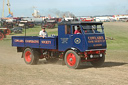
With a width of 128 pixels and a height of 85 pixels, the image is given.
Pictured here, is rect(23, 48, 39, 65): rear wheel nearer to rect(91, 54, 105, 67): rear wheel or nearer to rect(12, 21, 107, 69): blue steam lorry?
rect(12, 21, 107, 69): blue steam lorry

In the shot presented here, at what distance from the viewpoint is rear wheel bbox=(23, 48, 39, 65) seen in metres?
11.9

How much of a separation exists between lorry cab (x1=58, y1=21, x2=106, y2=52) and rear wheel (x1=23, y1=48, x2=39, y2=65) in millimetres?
1801

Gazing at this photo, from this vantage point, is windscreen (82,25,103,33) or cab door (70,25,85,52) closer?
cab door (70,25,85,52)

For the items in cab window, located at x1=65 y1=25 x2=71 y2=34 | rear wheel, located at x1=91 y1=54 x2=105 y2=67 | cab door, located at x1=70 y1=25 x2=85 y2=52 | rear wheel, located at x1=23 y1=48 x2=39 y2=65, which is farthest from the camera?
rear wheel, located at x1=23 y1=48 x2=39 y2=65

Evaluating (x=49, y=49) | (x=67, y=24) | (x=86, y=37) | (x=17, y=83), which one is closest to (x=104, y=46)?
(x=86, y=37)

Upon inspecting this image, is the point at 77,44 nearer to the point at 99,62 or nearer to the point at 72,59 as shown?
the point at 72,59

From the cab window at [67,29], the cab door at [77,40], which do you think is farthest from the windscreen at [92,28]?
the cab window at [67,29]

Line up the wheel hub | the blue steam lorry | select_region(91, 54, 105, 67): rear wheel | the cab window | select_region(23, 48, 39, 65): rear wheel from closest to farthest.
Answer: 1. the blue steam lorry
2. the wheel hub
3. the cab window
4. select_region(91, 54, 105, 67): rear wheel
5. select_region(23, 48, 39, 65): rear wheel

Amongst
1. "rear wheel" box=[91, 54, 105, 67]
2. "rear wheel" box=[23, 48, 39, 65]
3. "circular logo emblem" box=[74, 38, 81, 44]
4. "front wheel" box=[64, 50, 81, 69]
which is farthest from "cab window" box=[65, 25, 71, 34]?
"rear wheel" box=[23, 48, 39, 65]

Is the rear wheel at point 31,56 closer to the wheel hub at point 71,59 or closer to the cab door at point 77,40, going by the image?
the wheel hub at point 71,59

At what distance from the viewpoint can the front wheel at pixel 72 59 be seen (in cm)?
987

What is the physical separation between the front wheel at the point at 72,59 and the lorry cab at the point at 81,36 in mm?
269

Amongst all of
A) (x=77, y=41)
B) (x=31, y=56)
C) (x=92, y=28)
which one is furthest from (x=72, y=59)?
(x=31, y=56)

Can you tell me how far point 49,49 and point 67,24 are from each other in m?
1.88
